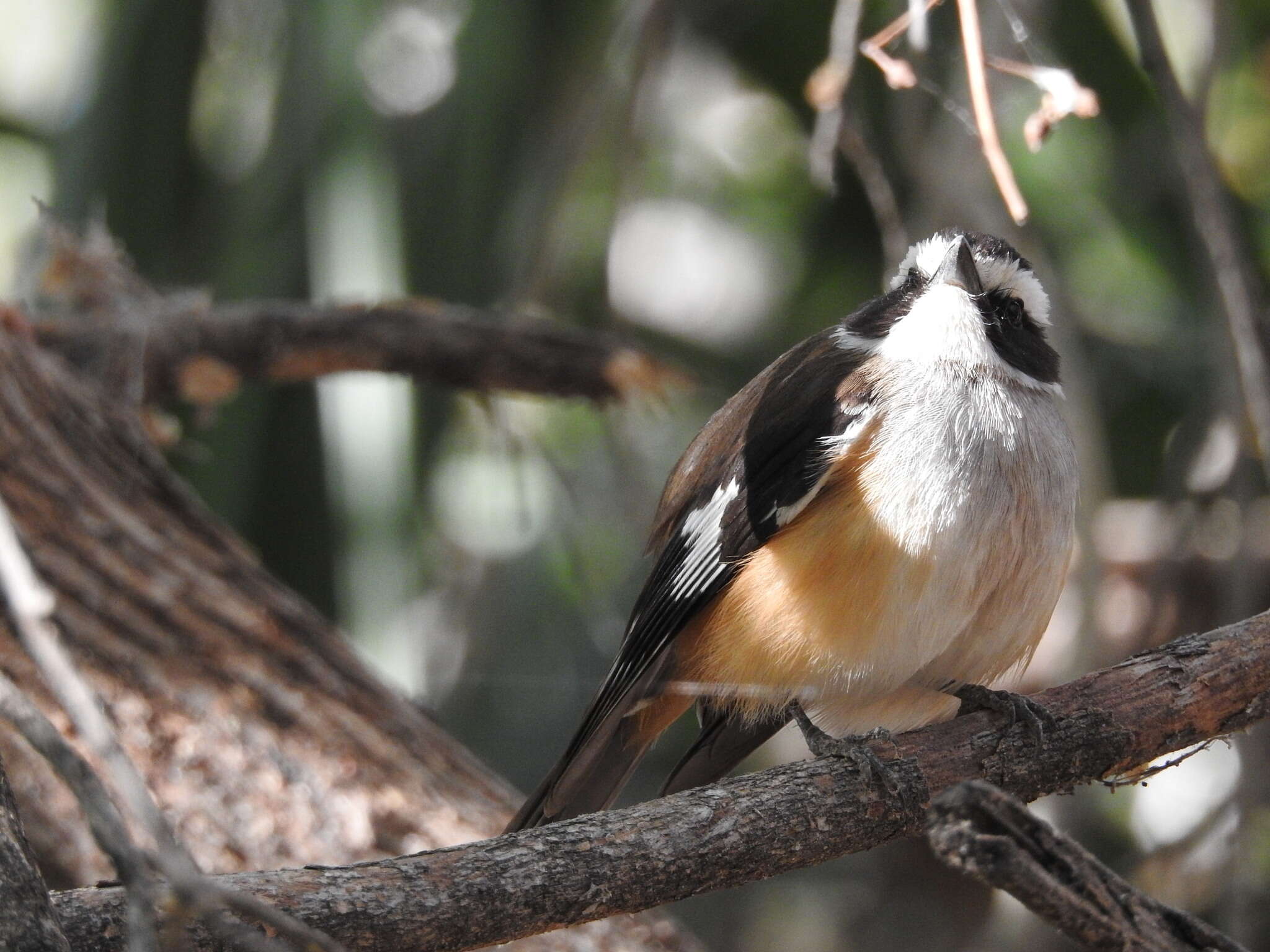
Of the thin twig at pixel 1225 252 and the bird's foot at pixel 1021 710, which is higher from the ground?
the thin twig at pixel 1225 252

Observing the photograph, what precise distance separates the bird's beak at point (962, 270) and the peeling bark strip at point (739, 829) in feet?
3.06

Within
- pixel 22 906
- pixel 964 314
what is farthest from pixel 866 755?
pixel 22 906

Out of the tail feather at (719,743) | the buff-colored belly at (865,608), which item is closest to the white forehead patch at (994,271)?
the buff-colored belly at (865,608)

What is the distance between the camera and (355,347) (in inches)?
173

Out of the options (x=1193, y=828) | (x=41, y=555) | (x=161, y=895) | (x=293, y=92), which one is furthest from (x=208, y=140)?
(x=1193, y=828)

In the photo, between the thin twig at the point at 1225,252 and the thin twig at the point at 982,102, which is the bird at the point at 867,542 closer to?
the thin twig at the point at 1225,252

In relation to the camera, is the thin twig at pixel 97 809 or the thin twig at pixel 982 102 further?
the thin twig at pixel 982 102

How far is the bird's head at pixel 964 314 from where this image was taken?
322 cm

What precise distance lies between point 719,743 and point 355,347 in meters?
1.83

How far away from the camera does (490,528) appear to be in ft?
18.6

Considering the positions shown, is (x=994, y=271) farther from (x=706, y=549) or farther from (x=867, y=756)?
(x=867, y=756)

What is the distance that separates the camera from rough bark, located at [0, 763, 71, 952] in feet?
5.27

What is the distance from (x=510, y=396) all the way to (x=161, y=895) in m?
2.82

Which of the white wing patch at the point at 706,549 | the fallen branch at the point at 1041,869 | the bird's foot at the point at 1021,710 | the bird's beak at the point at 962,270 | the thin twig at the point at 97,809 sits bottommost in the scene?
the thin twig at the point at 97,809
